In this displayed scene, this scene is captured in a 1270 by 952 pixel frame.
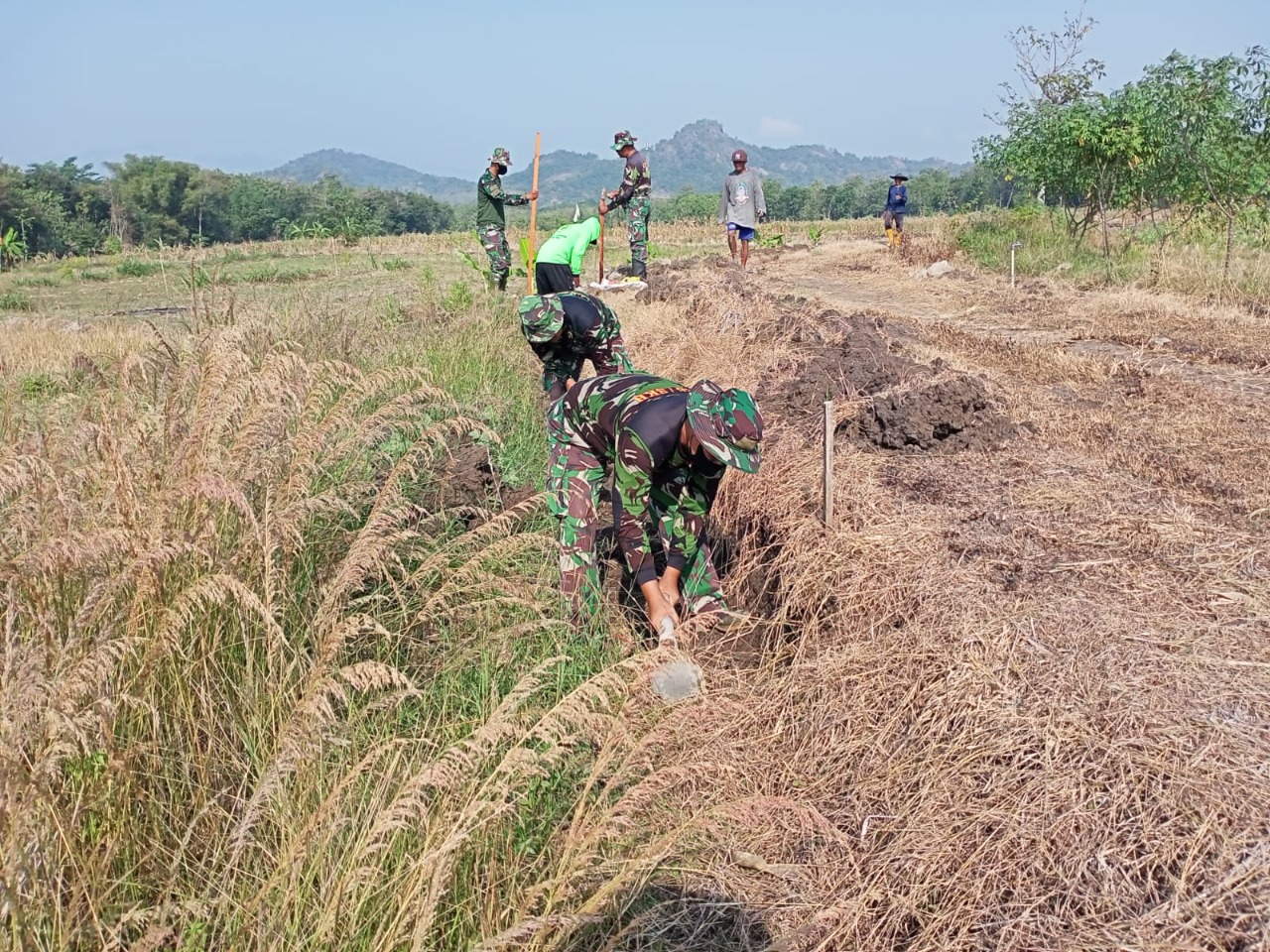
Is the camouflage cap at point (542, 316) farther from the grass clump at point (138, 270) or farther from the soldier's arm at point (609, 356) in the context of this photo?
the grass clump at point (138, 270)

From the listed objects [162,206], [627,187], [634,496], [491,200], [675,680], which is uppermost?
[162,206]

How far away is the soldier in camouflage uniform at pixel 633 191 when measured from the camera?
1148 cm

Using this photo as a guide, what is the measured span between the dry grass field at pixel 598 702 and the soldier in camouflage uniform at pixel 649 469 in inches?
7.8

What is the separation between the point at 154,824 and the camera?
82.3 inches

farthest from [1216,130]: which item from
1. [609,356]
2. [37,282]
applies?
[37,282]

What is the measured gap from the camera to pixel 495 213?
12.0 m

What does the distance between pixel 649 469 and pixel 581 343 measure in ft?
5.75

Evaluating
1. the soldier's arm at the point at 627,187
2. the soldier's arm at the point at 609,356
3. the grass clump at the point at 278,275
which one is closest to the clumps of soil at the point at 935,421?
the soldier's arm at the point at 609,356

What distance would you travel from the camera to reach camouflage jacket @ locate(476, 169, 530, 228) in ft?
38.3

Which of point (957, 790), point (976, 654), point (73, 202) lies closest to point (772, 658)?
point (976, 654)

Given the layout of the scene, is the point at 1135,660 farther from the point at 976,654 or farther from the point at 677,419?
the point at 677,419

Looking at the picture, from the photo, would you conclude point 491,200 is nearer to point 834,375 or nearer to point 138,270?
point 834,375

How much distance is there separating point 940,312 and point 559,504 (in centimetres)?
811

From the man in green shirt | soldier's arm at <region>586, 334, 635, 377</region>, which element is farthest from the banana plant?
soldier's arm at <region>586, 334, 635, 377</region>
